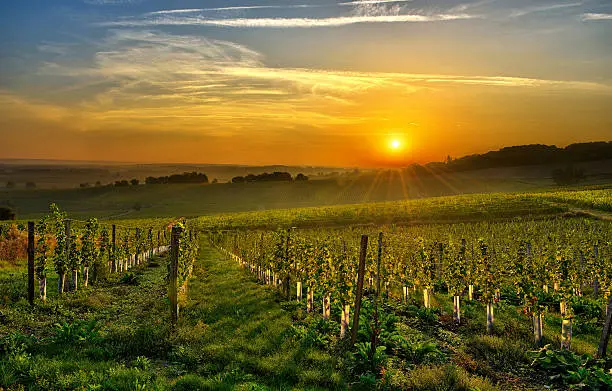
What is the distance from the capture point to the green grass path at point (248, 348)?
31.6 ft

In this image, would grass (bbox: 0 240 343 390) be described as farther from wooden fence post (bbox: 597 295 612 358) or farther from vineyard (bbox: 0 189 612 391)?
wooden fence post (bbox: 597 295 612 358)

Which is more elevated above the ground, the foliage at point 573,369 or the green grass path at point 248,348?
the green grass path at point 248,348

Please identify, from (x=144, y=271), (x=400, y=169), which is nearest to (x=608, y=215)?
(x=144, y=271)

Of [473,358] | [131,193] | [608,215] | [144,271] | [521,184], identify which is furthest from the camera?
[131,193]

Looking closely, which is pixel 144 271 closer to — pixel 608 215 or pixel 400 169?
pixel 608 215

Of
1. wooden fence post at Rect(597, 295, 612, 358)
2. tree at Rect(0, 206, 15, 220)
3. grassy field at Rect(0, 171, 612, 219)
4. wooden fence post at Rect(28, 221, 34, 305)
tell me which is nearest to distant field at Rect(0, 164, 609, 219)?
grassy field at Rect(0, 171, 612, 219)

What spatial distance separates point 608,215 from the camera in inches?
2055

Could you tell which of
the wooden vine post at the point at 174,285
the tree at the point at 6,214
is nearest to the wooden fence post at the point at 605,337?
the wooden vine post at the point at 174,285

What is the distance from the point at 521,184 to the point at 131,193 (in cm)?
11241

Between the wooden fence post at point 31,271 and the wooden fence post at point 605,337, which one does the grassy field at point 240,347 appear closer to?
the wooden fence post at point 31,271

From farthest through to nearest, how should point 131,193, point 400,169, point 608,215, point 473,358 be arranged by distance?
point 400,169
point 131,193
point 608,215
point 473,358

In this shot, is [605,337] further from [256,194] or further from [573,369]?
[256,194]

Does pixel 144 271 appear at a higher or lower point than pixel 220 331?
lower

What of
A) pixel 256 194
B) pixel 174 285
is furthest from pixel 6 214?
pixel 174 285
